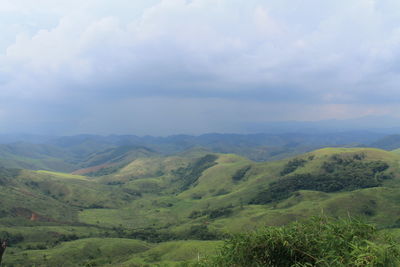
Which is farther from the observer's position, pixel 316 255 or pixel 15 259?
pixel 15 259

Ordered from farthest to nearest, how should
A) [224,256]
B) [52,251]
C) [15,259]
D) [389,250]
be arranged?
[52,251]
[15,259]
[224,256]
[389,250]

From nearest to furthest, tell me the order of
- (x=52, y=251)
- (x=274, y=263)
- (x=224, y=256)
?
(x=274, y=263)
(x=224, y=256)
(x=52, y=251)

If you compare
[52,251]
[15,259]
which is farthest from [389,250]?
[52,251]

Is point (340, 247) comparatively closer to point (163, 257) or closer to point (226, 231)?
point (226, 231)

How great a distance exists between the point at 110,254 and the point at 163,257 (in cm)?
4259

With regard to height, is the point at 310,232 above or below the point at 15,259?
above

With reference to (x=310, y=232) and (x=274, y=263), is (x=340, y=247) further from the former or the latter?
(x=274, y=263)

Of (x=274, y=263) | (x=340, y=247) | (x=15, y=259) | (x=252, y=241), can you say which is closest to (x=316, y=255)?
(x=340, y=247)

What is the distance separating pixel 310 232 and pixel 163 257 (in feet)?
509

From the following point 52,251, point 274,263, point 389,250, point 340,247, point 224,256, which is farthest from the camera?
point 52,251

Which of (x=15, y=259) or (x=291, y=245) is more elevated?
(x=291, y=245)

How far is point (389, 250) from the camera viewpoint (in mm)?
22609

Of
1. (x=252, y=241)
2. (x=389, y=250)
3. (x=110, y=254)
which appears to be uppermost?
(x=389, y=250)

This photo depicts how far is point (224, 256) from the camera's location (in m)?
30.5
